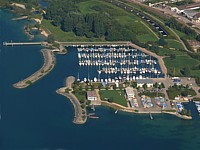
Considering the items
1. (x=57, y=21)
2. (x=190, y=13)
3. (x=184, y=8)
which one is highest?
(x=184, y=8)

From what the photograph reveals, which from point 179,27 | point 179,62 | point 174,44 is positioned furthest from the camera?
point 179,27

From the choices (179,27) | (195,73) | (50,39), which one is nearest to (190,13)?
(179,27)

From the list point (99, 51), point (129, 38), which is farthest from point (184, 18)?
point (99, 51)

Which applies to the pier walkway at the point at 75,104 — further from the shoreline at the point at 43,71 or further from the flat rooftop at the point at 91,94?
the shoreline at the point at 43,71

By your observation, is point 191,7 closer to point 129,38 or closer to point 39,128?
point 129,38

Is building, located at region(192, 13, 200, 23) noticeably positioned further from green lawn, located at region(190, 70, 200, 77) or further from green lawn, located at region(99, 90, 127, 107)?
green lawn, located at region(99, 90, 127, 107)

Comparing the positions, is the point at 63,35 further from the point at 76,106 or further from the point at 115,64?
the point at 76,106

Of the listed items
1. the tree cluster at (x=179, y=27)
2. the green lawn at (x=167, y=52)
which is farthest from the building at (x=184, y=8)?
the green lawn at (x=167, y=52)
